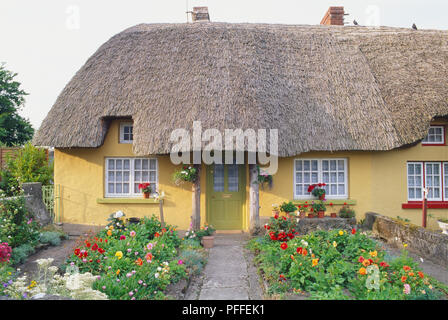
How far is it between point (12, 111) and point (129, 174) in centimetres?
1504

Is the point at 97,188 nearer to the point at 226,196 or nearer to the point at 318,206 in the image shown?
the point at 226,196

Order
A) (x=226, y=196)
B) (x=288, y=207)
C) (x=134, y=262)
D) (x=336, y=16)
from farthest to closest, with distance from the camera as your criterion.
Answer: (x=336, y=16) < (x=226, y=196) < (x=288, y=207) < (x=134, y=262)

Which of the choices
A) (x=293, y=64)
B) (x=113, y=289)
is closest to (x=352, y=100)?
(x=293, y=64)

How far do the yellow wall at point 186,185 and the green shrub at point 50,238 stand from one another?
1189mm

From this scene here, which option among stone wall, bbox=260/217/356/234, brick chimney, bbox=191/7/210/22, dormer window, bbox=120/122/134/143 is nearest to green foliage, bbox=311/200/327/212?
stone wall, bbox=260/217/356/234

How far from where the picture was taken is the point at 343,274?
454cm

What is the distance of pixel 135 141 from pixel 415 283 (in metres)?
6.55

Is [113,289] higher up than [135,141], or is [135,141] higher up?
[135,141]

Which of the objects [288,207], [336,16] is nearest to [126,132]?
[288,207]

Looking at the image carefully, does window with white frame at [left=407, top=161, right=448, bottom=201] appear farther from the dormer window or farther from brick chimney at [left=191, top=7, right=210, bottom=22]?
brick chimney at [left=191, top=7, right=210, bottom=22]

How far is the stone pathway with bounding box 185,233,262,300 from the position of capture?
4.64m

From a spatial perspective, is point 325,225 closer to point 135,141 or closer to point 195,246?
point 195,246

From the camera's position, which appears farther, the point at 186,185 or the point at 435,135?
the point at 435,135
